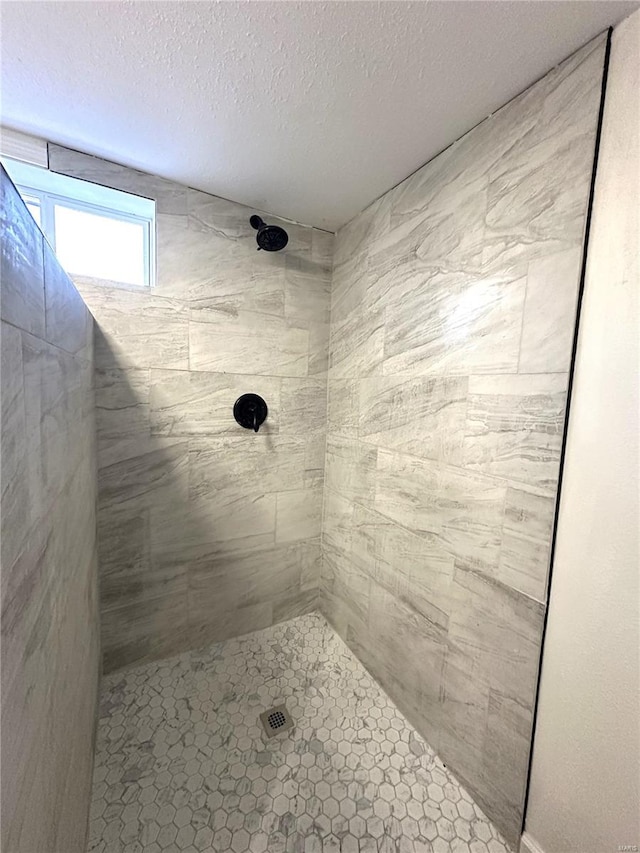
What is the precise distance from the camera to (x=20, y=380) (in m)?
0.51

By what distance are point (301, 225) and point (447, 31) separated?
3.27 feet

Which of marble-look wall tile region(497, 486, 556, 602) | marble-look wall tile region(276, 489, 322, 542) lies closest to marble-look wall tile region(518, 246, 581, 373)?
marble-look wall tile region(497, 486, 556, 602)

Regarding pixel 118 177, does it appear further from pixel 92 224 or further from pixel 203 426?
pixel 203 426

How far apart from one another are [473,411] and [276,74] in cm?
110

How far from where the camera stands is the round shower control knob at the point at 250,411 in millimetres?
1620

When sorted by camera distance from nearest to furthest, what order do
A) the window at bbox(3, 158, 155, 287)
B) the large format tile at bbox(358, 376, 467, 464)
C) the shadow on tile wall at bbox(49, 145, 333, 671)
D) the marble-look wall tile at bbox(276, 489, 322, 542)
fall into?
the large format tile at bbox(358, 376, 467, 464), the window at bbox(3, 158, 155, 287), the shadow on tile wall at bbox(49, 145, 333, 671), the marble-look wall tile at bbox(276, 489, 322, 542)

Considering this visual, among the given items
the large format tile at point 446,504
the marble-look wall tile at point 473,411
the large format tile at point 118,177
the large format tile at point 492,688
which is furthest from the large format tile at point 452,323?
the large format tile at point 118,177

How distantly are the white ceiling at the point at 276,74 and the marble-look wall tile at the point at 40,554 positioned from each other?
22.3 inches

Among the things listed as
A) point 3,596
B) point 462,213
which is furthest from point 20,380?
point 462,213

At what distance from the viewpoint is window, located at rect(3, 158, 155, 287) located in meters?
1.28

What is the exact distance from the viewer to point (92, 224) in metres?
1.42

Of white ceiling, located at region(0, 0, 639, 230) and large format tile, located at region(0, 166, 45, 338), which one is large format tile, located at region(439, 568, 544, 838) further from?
white ceiling, located at region(0, 0, 639, 230)

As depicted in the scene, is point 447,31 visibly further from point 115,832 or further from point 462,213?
point 115,832

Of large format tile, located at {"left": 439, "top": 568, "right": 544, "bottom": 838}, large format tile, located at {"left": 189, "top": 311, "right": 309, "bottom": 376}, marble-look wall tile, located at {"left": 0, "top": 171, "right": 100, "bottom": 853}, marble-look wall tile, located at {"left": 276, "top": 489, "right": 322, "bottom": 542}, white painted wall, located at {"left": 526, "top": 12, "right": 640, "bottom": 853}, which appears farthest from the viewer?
marble-look wall tile, located at {"left": 276, "top": 489, "right": 322, "bottom": 542}
